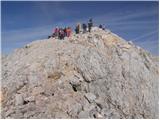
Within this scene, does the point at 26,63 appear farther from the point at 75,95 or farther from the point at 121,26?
the point at 121,26

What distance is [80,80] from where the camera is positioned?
12.8 meters

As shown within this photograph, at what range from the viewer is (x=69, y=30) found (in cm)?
1245

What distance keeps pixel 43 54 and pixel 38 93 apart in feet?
5.64

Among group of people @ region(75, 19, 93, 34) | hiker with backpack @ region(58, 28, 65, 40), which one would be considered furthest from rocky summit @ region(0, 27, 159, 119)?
group of people @ region(75, 19, 93, 34)

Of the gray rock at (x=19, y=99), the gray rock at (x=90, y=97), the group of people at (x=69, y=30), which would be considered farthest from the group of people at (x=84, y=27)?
the gray rock at (x=19, y=99)

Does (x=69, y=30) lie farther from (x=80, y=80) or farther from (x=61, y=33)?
(x=80, y=80)

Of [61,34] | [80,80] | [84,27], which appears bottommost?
[80,80]

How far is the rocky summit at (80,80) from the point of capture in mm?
11383

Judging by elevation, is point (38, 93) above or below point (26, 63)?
below

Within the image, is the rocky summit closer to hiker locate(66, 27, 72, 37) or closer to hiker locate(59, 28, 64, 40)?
A: hiker locate(59, 28, 64, 40)

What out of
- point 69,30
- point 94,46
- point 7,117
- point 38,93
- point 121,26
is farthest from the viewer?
point 94,46

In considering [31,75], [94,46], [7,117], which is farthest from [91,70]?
[7,117]

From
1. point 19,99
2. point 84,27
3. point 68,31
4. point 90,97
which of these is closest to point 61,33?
point 68,31

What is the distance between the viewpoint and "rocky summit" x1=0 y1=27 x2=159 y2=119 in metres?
11.4
